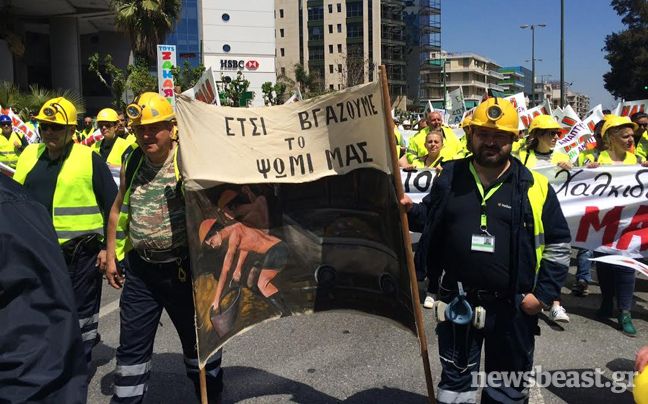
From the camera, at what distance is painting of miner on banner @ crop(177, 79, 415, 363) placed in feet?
10.2

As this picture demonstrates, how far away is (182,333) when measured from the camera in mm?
3461

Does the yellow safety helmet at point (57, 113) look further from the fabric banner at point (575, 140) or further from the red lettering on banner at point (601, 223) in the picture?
the fabric banner at point (575, 140)

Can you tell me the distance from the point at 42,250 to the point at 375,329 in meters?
4.11

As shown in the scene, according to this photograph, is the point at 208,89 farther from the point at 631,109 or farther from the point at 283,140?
the point at 631,109

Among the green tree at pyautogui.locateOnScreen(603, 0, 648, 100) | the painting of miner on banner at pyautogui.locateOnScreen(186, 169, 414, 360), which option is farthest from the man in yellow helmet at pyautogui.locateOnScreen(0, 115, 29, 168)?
the green tree at pyautogui.locateOnScreen(603, 0, 648, 100)

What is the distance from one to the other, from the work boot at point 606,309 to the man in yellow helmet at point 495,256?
3.02m

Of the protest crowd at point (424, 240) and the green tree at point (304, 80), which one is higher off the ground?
the green tree at point (304, 80)

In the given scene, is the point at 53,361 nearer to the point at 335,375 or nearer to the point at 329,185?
the point at 329,185

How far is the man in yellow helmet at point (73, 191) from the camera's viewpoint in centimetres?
393

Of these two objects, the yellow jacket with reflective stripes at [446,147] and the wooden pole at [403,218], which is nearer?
the wooden pole at [403,218]

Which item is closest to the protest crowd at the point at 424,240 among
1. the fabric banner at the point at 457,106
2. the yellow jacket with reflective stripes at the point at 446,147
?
the yellow jacket with reflective stripes at the point at 446,147

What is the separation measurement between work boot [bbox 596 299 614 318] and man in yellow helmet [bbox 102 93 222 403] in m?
4.13

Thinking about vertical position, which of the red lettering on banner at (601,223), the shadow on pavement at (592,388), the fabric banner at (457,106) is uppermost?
the fabric banner at (457,106)

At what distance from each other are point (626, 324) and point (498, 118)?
3.30 metres
